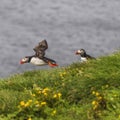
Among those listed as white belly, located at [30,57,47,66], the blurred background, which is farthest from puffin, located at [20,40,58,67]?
the blurred background

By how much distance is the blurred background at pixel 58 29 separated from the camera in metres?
17.9

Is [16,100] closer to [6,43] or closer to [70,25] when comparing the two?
[6,43]

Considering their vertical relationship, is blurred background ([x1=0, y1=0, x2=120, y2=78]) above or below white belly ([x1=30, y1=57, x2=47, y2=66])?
above

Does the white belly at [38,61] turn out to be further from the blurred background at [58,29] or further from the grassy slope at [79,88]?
the grassy slope at [79,88]

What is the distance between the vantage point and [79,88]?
31.3 ft

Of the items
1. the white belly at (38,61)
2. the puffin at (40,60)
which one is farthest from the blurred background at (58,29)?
the white belly at (38,61)

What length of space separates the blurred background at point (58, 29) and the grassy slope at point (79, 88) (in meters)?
5.16

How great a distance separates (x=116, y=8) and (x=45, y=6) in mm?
3342

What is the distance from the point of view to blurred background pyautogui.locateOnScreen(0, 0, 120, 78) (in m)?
17.9

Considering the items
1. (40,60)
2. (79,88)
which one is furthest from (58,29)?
(79,88)

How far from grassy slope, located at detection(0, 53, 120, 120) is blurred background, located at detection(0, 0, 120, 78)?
16.9ft

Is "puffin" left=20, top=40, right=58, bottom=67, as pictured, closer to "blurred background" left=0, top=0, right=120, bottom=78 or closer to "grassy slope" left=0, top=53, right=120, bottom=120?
"blurred background" left=0, top=0, right=120, bottom=78

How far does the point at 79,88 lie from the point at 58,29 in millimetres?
11226

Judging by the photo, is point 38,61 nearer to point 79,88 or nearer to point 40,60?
point 40,60
